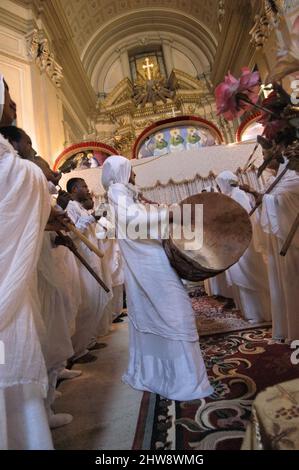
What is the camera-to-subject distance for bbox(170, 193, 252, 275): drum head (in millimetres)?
1562

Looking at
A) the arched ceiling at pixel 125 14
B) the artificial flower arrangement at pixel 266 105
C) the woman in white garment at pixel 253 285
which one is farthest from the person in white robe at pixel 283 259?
the arched ceiling at pixel 125 14

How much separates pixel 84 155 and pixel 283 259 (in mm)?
5744

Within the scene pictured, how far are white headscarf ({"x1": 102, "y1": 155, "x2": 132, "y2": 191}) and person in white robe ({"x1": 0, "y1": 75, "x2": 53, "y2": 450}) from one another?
2.81 ft

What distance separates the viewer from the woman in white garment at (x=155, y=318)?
158 cm

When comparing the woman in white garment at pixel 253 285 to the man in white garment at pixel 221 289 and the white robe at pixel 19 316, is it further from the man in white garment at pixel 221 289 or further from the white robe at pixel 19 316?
the white robe at pixel 19 316

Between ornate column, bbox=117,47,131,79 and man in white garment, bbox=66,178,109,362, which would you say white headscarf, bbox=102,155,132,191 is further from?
ornate column, bbox=117,47,131,79

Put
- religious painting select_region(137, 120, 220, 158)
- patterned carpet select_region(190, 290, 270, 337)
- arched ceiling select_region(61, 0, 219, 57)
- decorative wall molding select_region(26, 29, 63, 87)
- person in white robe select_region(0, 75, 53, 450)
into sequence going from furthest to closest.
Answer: arched ceiling select_region(61, 0, 219, 57), religious painting select_region(137, 120, 220, 158), decorative wall molding select_region(26, 29, 63, 87), patterned carpet select_region(190, 290, 270, 337), person in white robe select_region(0, 75, 53, 450)

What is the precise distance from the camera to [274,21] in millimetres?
5438

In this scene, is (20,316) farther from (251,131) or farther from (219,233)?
(251,131)

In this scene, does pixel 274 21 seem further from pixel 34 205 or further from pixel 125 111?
pixel 125 111

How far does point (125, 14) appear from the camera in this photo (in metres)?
11.9

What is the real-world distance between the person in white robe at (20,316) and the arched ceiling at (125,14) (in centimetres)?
1138

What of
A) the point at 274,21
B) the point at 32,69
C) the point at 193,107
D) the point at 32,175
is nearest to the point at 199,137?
the point at 274,21

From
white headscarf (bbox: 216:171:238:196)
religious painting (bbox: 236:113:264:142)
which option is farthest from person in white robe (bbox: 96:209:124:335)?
religious painting (bbox: 236:113:264:142)
